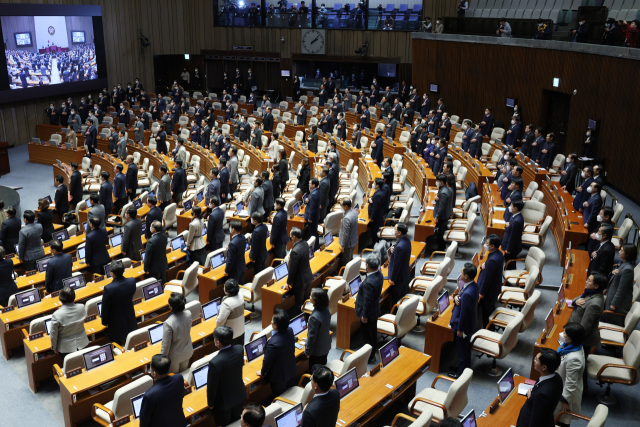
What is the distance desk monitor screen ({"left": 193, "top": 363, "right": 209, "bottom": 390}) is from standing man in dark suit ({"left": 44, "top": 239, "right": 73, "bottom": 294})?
376cm

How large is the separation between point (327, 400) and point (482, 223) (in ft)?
26.7

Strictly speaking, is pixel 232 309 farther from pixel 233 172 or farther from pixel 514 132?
pixel 514 132

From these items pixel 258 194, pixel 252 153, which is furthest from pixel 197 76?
pixel 258 194

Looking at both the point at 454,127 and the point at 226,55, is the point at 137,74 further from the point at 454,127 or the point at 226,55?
the point at 454,127

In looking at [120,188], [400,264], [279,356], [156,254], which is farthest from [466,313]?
[120,188]

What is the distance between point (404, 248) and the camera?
7562 mm

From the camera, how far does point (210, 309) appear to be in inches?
292

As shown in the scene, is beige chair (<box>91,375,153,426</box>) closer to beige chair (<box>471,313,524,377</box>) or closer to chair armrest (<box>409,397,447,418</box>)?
chair armrest (<box>409,397,447,418</box>)

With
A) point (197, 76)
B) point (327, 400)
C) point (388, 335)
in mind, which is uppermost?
point (197, 76)

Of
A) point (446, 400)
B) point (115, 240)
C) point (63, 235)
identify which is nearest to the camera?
point (446, 400)

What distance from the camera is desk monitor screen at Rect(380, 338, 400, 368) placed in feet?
19.6

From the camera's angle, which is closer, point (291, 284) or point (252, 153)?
point (291, 284)

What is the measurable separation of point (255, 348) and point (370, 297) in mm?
1533

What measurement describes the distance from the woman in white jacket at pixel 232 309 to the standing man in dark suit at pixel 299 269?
1238mm
